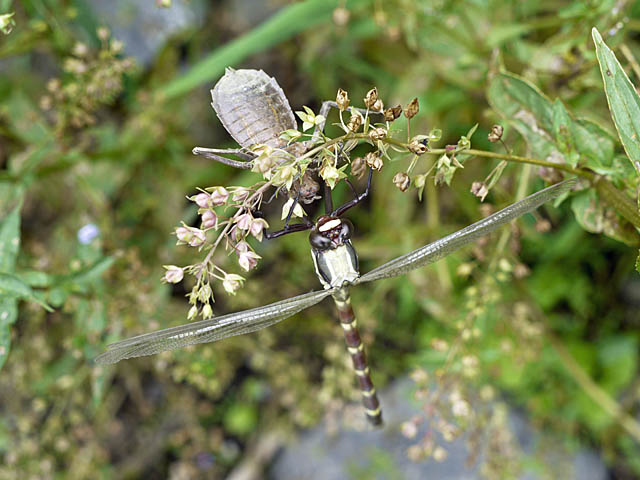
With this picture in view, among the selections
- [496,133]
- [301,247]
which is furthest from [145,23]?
[496,133]

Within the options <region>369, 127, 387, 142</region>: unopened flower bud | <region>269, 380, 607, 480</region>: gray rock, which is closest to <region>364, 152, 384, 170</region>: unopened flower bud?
<region>369, 127, 387, 142</region>: unopened flower bud

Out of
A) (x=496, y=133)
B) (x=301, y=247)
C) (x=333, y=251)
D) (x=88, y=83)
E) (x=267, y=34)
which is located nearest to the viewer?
(x=496, y=133)

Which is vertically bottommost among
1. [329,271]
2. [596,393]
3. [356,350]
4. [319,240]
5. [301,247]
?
[596,393]

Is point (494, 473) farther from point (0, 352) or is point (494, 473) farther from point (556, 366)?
point (0, 352)

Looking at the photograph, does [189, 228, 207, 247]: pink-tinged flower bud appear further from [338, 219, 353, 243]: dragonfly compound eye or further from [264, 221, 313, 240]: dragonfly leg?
[338, 219, 353, 243]: dragonfly compound eye

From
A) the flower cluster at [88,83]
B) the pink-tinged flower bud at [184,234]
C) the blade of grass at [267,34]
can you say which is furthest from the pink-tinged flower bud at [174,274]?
the blade of grass at [267,34]

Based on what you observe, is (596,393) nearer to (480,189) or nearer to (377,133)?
(480,189)

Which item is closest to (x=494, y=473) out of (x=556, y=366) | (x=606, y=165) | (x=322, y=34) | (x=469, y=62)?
(x=556, y=366)

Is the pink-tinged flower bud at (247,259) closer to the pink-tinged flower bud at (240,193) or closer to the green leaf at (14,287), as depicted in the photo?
the pink-tinged flower bud at (240,193)
